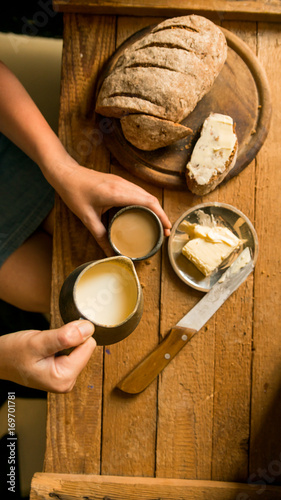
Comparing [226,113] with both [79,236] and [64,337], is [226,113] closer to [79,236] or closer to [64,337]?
[79,236]

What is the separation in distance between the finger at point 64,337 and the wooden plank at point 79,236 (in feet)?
1.10

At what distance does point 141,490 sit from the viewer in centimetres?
110

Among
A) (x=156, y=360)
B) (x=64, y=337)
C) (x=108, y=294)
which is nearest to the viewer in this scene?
(x=64, y=337)

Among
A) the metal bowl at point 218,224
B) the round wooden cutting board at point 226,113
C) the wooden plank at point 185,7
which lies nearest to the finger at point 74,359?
the metal bowl at point 218,224

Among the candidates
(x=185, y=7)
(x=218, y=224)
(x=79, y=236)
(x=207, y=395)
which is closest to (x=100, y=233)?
(x=79, y=236)

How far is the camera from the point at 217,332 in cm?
114

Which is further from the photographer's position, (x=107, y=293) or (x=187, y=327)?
(x=187, y=327)

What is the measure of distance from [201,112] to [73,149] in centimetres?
38

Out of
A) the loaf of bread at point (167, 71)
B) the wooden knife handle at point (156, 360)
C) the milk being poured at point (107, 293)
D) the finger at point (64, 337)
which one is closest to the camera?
the finger at point (64, 337)

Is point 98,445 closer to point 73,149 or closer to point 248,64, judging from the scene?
point 73,149

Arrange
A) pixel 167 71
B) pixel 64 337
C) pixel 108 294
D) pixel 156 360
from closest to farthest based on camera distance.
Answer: pixel 64 337
pixel 108 294
pixel 167 71
pixel 156 360

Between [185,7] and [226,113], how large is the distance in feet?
1.03

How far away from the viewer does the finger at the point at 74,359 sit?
0.77 m

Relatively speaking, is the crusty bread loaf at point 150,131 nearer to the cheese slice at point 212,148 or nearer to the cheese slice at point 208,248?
the cheese slice at point 212,148
